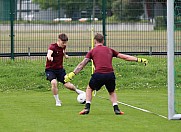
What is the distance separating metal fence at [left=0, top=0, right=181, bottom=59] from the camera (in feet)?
79.2

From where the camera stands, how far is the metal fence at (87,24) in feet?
79.2

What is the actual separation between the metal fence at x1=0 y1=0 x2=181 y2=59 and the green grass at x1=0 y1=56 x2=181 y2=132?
3.02 ft

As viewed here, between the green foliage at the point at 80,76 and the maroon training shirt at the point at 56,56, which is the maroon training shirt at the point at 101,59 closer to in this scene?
the maroon training shirt at the point at 56,56

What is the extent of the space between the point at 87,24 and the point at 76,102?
928 cm

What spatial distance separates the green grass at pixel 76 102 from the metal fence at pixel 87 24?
0.92 meters

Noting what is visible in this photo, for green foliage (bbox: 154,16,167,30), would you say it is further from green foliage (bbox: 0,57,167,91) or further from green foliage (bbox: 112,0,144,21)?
green foliage (bbox: 0,57,167,91)

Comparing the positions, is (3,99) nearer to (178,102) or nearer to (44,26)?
(178,102)

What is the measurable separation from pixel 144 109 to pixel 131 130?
131 inches

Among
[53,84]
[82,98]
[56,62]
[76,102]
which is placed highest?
[56,62]

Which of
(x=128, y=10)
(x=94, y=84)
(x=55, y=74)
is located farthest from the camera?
(x=128, y=10)

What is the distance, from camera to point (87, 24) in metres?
25.0

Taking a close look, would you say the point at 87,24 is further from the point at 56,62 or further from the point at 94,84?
the point at 94,84

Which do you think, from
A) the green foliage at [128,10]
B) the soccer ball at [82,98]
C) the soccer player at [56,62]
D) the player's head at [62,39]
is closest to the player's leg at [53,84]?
the soccer player at [56,62]

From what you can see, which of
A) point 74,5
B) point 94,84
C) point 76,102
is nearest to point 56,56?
point 76,102
